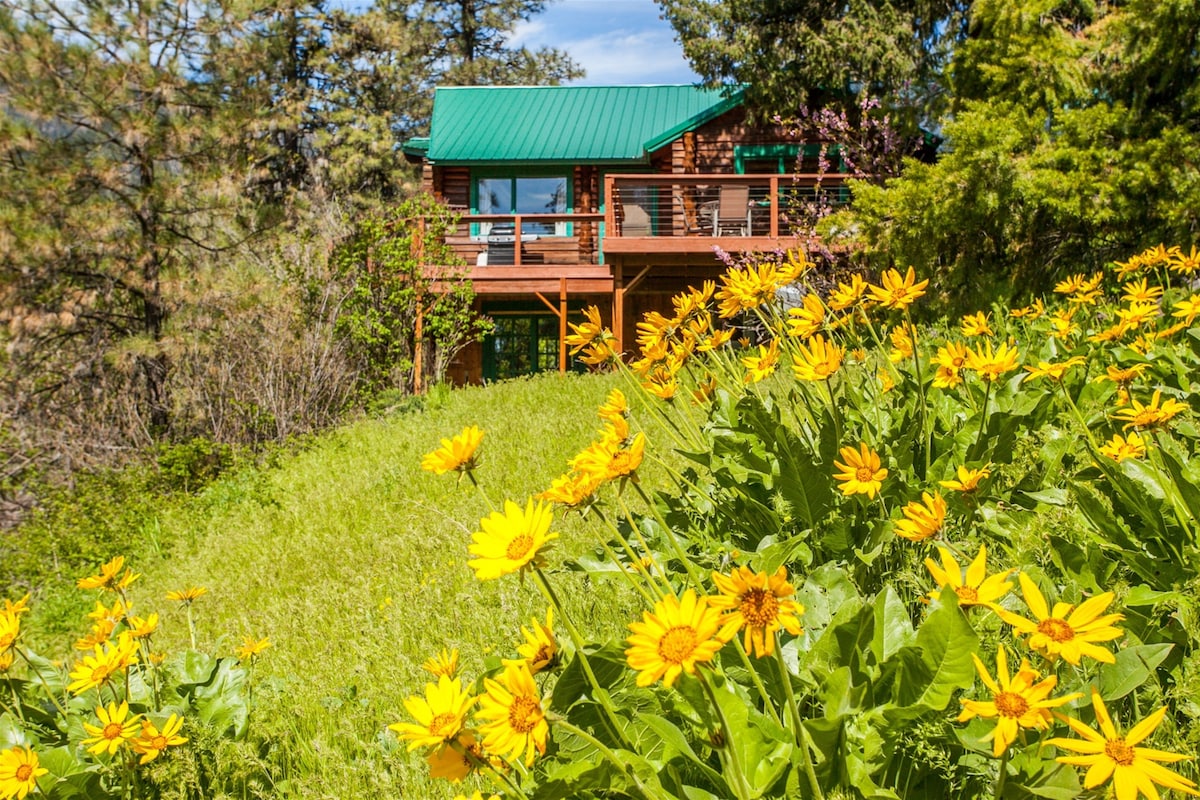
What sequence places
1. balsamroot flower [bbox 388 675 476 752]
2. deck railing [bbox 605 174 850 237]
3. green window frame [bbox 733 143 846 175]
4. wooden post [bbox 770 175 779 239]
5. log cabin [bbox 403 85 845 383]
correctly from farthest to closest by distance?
green window frame [bbox 733 143 846 175], log cabin [bbox 403 85 845 383], deck railing [bbox 605 174 850 237], wooden post [bbox 770 175 779 239], balsamroot flower [bbox 388 675 476 752]

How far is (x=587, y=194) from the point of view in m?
17.3

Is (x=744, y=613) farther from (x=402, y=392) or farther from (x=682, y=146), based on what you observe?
(x=682, y=146)

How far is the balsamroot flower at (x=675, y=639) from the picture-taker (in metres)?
0.91

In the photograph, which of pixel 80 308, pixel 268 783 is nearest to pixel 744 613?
pixel 268 783

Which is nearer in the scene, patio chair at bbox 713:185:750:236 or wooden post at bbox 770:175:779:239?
wooden post at bbox 770:175:779:239

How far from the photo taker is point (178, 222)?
1098 cm

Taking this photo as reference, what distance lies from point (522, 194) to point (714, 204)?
15.5 feet

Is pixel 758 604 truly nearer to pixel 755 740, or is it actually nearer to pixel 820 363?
pixel 755 740

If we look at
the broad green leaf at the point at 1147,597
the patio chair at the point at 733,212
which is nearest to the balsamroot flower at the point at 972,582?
the broad green leaf at the point at 1147,597

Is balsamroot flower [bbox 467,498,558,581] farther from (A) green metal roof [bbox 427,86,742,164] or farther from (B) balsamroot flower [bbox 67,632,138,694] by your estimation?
(A) green metal roof [bbox 427,86,742,164]

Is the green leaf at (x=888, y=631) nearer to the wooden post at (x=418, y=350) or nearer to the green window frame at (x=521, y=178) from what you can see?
the wooden post at (x=418, y=350)

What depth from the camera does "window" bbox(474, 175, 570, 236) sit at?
17.5m

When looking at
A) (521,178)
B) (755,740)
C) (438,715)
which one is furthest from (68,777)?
(521,178)

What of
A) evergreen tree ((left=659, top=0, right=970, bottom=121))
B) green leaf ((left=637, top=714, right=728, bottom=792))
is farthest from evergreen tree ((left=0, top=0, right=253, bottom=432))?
green leaf ((left=637, top=714, right=728, bottom=792))
